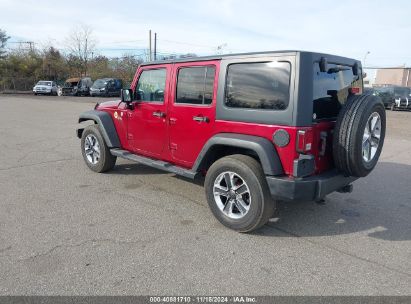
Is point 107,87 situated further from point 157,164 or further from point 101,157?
point 157,164

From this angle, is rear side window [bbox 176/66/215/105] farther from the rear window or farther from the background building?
the background building

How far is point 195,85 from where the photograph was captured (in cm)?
418

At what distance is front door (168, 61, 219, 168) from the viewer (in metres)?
3.99

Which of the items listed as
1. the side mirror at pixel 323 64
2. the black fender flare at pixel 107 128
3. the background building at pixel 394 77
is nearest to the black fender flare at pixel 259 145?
the side mirror at pixel 323 64

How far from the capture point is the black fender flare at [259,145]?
10.9ft

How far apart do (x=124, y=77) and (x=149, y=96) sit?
39.3m

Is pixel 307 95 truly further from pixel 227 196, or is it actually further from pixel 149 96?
pixel 149 96

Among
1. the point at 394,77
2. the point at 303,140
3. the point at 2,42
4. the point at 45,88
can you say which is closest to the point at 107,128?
the point at 303,140

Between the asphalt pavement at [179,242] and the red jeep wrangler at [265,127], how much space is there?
1.55 ft

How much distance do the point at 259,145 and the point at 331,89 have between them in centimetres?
106

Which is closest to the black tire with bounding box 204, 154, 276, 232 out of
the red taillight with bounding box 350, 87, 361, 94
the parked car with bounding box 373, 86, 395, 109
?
the red taillight with bounding box 350, 87, 361, 94

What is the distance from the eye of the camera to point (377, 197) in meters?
4.88

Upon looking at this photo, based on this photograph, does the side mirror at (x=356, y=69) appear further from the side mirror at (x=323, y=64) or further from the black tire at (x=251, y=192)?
the black tire at (x=251, y=192)

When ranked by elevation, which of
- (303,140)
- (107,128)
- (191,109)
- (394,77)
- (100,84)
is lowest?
(107,128)
